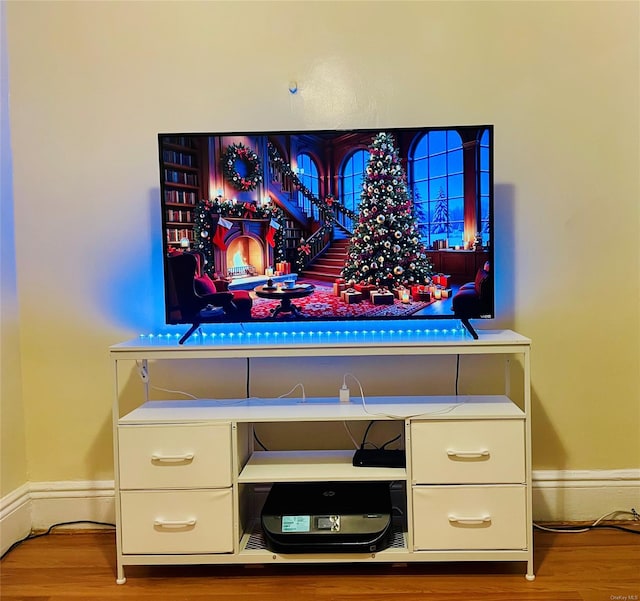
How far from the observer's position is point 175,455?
6.04ft

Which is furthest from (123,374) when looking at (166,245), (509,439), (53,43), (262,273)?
(509,439)

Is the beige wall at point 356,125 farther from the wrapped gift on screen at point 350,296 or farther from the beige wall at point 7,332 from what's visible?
the wrapped gift on screen at point 350,296

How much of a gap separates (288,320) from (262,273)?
0.69 feet

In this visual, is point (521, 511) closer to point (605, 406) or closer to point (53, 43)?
point (605, 406)

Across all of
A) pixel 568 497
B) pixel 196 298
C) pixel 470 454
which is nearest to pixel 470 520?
pixel 470 454

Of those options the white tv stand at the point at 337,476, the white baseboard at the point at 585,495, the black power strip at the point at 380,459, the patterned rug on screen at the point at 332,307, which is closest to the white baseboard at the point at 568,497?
the white baseboard at the point at 585,495

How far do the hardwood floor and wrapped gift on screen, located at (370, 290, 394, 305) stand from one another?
0.99m

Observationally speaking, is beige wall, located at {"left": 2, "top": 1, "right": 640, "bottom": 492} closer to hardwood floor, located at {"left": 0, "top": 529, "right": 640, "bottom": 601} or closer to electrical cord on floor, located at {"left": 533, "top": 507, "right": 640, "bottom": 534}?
electrical cord on floor, located at {"left": 533, "top": 507, "right": 640, "bottom": 534}

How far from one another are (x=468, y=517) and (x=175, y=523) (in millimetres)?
1035

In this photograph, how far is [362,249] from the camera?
6.56ft

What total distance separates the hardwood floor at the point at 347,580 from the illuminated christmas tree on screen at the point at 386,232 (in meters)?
1.08

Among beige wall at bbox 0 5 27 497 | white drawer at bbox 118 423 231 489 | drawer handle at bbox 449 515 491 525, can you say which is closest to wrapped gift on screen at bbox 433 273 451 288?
drawer handle at bbox 449 515 491 525

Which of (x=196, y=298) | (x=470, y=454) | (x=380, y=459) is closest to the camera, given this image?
(x=470, y=454)

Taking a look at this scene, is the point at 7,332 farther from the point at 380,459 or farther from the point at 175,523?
the point at 380,459
